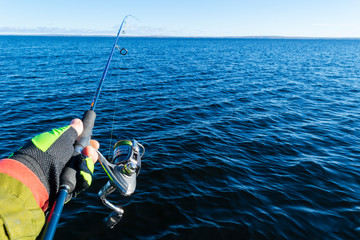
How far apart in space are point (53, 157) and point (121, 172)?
102 cm

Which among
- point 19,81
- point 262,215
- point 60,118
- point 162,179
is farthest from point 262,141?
point 19,81

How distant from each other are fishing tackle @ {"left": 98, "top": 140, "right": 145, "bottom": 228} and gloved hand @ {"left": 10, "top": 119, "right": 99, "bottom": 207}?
26cm

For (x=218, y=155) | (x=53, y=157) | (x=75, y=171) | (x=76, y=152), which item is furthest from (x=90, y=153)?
(x=218, y=155)

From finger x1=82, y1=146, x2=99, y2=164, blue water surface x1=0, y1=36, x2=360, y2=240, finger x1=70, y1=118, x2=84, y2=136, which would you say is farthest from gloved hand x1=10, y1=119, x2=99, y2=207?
blue water surface x1=0, y1=36, x2=360, y2=240

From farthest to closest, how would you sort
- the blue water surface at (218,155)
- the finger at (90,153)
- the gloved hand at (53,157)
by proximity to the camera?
the blue water surface at (218,155)
the finger at (90,153)
the gloved hand at (53,157)

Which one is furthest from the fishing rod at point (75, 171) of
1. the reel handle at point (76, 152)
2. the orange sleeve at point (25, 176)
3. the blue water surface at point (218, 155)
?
the blue water surface at point (218, 155)

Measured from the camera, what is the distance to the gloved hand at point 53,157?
240 cm

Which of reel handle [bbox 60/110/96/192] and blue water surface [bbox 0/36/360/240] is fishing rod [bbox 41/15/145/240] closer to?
reel handle [bbox 60/110/96/192]

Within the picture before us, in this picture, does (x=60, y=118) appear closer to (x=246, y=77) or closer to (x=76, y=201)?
(x=76, y=201)

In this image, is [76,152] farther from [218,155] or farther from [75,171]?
[218,155]

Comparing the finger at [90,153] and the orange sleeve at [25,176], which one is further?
the finger at [90,153]

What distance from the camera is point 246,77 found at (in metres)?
22.8

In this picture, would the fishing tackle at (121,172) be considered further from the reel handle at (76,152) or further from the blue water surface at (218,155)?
the blue water surface at (218,155)

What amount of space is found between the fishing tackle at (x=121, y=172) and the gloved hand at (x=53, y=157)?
0.26 meters
